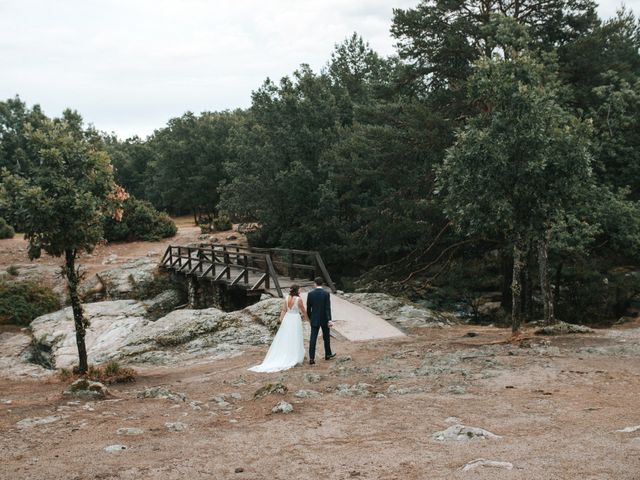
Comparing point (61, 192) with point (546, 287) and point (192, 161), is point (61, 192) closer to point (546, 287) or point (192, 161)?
point (546, 287)

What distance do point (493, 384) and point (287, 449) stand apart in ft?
15.0

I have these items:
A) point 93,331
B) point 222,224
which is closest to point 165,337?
point 93,331

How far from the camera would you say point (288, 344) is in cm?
1320

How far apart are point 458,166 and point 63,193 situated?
29.7 ft

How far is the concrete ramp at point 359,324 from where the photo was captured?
16484 mm

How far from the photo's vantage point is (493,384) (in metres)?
10.1

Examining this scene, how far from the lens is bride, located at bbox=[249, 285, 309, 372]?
13062 mm

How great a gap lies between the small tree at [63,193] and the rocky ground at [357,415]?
3245mm

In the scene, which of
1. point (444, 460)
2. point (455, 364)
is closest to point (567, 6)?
point (455, 364)

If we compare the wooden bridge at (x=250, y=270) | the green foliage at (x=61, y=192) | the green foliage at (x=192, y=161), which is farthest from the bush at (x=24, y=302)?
the green foliage at (x=192, y=161)

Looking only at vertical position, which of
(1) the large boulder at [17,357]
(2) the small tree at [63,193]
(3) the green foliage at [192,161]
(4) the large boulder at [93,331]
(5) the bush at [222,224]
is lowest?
(1) the large boulder at [17,357]

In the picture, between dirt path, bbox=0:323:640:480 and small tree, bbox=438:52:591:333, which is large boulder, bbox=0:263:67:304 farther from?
small tree, bbox=438:52:591:333

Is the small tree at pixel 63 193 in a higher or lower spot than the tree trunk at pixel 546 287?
higher

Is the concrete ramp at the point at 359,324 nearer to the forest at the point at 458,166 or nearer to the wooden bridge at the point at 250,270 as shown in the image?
the wooden bridge at the point at 250,270
